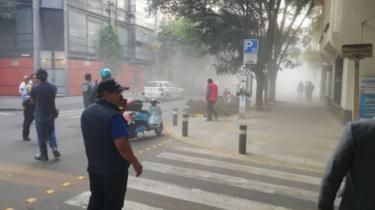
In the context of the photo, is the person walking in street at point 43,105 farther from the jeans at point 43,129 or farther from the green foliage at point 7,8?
the green foliage at point 7,8

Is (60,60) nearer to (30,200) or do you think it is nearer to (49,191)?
(49,191)

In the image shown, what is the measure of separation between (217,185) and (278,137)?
5859 mm

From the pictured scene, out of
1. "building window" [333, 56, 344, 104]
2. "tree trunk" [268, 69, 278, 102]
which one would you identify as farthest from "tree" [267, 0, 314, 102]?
"building window" [333, 56, 344, 104]

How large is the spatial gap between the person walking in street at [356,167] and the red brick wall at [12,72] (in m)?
28.9

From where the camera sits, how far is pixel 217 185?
6398 mm

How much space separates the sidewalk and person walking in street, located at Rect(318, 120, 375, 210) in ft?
19.5

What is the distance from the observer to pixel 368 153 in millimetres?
2439

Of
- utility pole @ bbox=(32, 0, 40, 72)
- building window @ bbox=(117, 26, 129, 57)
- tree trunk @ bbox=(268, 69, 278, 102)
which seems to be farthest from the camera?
building window @ bbox=(117, 26, 129, 57)

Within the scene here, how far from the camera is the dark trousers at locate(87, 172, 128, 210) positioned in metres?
3.67

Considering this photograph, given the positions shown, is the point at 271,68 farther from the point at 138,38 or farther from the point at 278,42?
the point at 138,38

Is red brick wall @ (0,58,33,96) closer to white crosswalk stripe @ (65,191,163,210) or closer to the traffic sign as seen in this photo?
the traffic sign

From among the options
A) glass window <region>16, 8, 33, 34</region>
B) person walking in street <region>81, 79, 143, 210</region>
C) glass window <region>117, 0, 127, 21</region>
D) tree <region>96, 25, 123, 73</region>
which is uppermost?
glass window <region>117, 0, 127, 21</region>

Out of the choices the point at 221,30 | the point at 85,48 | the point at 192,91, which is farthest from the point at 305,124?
the point at 192,91

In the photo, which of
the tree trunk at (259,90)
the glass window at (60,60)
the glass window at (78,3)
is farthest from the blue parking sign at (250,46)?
the glass window at (78,3)
